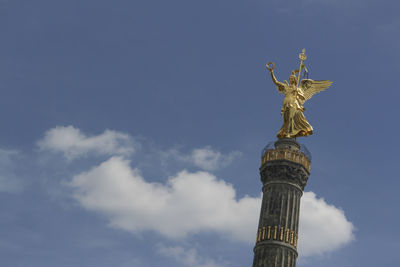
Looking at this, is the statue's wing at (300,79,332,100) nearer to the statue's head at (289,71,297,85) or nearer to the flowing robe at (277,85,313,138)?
the statue's head at (289,71,297,85)

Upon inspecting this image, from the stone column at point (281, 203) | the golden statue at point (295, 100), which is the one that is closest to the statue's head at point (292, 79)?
the golden statue at point (295, 100)

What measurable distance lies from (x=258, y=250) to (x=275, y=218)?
3.45m

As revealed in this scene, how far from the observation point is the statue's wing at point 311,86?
62812 millimetres

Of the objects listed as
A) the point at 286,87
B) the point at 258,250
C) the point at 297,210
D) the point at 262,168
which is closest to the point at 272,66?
the point at 286,87

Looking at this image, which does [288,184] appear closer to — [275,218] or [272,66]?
[275,218]

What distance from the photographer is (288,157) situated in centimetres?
5703

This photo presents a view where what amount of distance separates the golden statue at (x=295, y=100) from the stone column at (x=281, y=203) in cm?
127

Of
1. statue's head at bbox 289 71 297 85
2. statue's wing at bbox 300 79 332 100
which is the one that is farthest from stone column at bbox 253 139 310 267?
statue's head at bbox 289 71 297 85

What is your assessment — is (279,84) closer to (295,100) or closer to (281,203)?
(295,100)

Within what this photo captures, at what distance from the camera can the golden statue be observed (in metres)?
59.9

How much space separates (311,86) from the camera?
6319cm

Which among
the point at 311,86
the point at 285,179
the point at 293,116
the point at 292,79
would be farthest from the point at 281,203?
the point at 311,86

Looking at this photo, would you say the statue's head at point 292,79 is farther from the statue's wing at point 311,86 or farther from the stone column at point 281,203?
the stone column at point 281,203

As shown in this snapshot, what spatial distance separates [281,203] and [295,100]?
39.9 feet
